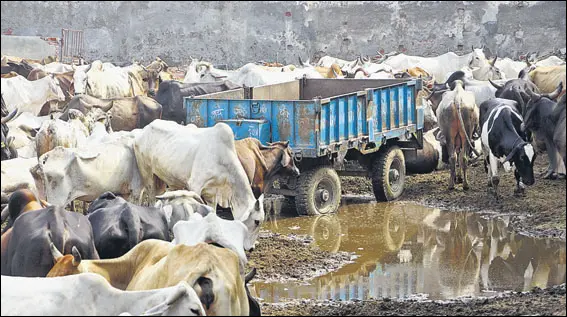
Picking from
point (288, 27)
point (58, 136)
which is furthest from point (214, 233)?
point (288, 27)

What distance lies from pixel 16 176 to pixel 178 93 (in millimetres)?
8770

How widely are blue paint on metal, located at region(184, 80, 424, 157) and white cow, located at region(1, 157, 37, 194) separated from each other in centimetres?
274

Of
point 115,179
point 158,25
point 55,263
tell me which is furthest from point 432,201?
point 158,25

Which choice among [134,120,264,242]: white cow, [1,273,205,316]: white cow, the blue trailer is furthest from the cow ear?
the blue trailer

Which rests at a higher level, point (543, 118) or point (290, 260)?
point (543, 118)

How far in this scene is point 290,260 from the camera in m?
9.84

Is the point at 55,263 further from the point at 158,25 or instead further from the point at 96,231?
the point at 158,25

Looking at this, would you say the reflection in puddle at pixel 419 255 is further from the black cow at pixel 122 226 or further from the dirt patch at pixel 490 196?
the black cow at pixel 122 226

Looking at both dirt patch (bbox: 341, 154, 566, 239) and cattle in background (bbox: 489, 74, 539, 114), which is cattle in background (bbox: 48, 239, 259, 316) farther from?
cattle in background (bbox: 489, 74, 539, 114)

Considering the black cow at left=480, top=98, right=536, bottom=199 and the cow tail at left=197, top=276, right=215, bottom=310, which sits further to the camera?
the black cow at left=480, top=98, right=536, bottom=199

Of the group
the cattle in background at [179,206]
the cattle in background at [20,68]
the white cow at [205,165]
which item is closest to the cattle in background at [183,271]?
the cattle in background at [179,206]

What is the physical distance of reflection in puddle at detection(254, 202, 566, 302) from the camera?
28.7 ft

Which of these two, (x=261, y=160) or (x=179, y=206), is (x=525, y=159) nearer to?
(x=261, y=160)

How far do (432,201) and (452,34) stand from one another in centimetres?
2546
